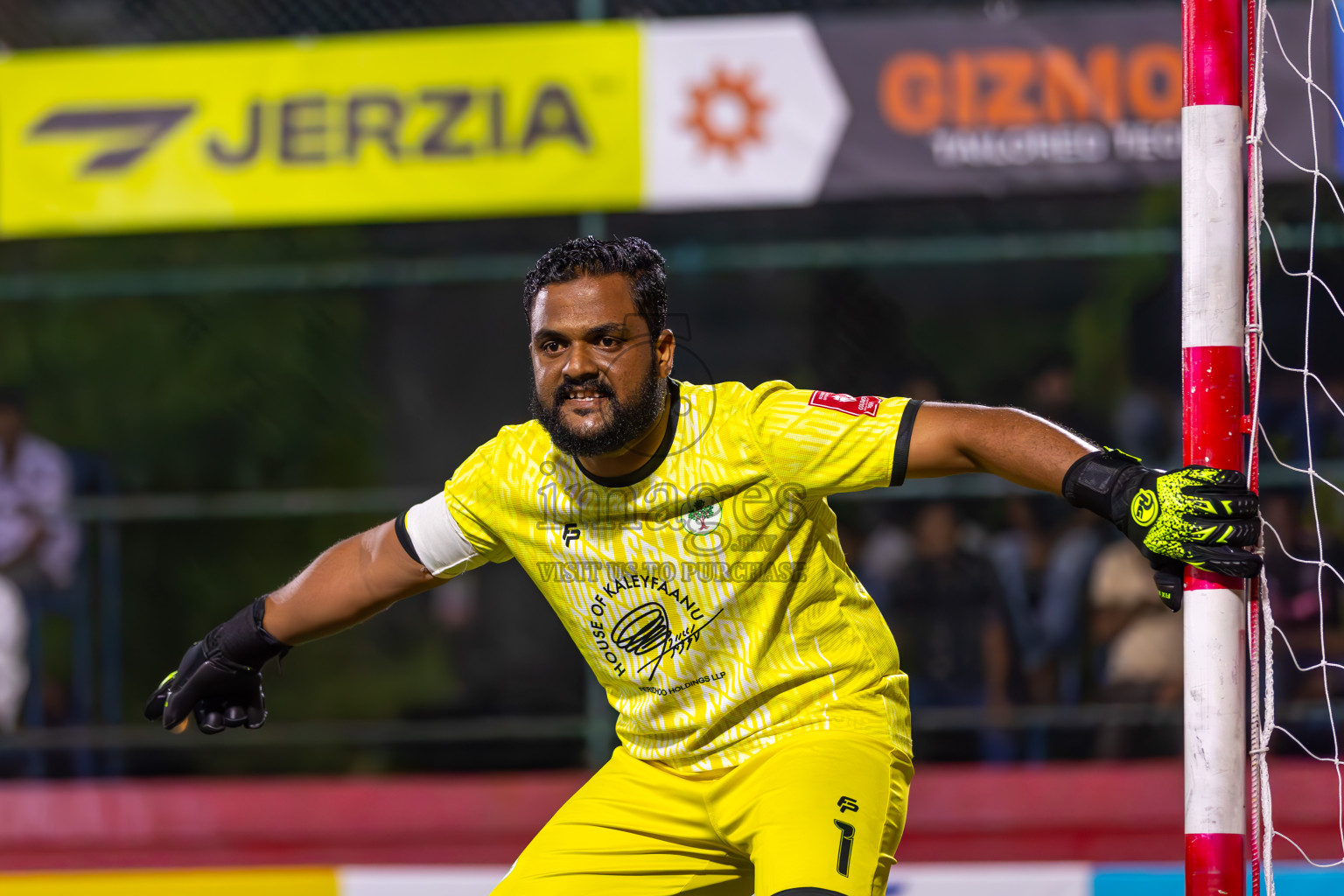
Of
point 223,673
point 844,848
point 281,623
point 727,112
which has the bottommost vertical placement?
point 844,848

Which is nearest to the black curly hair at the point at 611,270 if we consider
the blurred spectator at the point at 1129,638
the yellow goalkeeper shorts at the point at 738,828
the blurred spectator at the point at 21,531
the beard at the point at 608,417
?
the beard at the point at 608,417

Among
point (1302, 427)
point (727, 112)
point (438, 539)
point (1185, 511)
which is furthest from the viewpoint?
point (1302, 427)

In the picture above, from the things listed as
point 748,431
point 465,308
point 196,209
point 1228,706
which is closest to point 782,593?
point 748,431

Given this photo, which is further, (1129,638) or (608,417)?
(1129,638)

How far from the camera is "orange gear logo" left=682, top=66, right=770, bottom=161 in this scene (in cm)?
811

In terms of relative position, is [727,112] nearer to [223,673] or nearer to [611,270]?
[611,270]

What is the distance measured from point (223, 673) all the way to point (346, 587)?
0.41 metres

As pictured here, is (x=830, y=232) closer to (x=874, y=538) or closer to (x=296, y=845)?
(x=874, y=538)

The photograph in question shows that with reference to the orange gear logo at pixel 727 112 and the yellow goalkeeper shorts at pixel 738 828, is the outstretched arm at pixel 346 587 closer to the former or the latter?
the yellow goalkeeper shorts at pixel 738 828

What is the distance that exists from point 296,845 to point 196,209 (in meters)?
3.55

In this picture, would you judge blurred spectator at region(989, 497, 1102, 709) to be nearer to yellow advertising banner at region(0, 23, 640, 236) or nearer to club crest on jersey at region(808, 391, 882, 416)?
yellow advertising banner at region(0, 23, 640, 236)

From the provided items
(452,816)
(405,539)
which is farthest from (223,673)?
(452,816)
